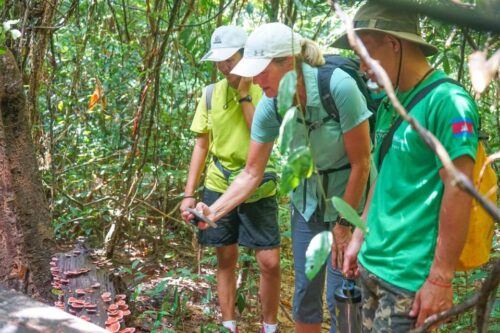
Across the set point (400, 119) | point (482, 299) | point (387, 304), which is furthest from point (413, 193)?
point (482, 299)

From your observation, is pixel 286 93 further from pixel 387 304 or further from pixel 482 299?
pixel 387 304

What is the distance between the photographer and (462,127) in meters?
1.70

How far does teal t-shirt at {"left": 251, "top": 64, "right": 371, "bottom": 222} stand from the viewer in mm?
2506

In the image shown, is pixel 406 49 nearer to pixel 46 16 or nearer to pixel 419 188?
pixel 419 188

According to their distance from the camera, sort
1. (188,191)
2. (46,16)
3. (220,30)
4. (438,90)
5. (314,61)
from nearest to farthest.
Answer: (438,90)
(314,61)
(220,30)
(188,191)
(46,16)

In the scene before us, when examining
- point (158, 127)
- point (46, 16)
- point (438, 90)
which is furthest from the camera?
point (158, 127)

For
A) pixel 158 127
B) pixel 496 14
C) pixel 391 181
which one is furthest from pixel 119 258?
pixel 496 14

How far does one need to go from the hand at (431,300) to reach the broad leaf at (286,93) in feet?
2.72

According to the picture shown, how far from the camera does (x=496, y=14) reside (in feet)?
2.98

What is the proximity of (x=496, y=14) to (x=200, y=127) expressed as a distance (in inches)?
115

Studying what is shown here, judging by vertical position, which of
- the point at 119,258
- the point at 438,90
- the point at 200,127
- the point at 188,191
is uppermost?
the point at 438,90

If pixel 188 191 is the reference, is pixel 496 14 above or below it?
above

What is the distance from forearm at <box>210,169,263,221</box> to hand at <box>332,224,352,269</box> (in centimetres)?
50

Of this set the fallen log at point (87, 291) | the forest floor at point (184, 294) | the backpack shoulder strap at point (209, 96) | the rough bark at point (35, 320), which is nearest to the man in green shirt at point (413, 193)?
the rough bark at point (35, 320)
